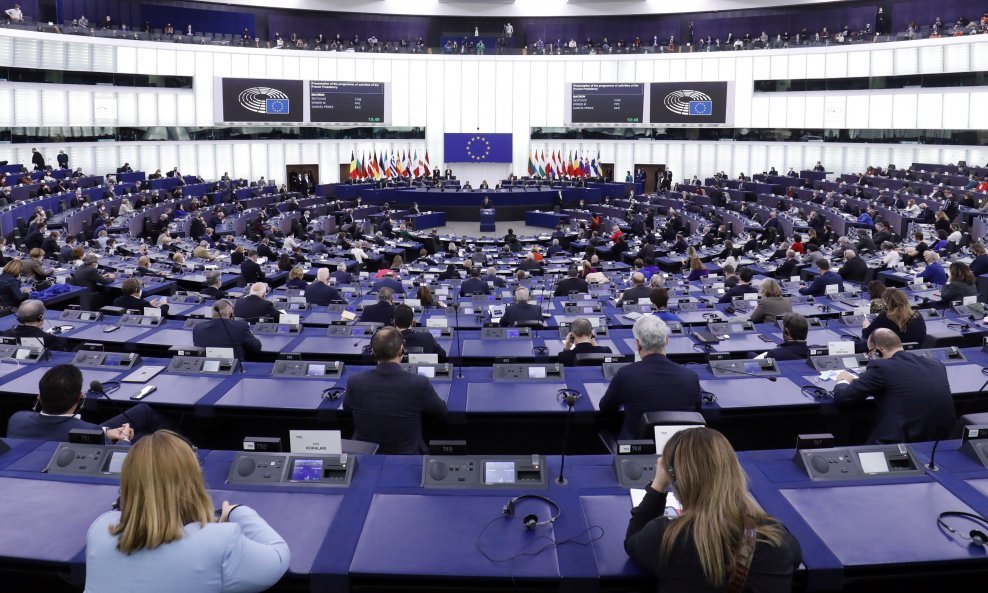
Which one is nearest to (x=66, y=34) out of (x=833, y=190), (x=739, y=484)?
(x=833, y=190)

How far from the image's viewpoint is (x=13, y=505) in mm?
3195

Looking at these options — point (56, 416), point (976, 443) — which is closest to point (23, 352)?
point (56, 416)

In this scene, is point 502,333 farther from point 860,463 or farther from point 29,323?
point 29,323

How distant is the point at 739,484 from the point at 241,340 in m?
5.18

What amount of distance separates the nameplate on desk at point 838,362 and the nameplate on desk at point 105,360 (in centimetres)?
526

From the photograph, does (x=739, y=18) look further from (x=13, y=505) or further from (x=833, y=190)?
(x=13, y=505)

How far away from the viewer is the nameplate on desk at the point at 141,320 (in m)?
7.58

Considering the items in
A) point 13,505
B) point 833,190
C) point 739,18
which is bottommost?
point 13,505

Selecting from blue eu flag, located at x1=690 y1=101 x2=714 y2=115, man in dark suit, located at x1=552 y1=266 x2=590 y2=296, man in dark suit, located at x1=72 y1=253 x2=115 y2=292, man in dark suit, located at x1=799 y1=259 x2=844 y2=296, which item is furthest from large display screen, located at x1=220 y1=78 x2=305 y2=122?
man in dark suit, located at x1=799 y1=259 x2=844 y2=296

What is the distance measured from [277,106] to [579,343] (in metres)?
28.1

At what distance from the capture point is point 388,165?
114 feet

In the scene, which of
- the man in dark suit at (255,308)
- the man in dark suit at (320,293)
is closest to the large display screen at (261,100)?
the man in dark suit at (320,293)

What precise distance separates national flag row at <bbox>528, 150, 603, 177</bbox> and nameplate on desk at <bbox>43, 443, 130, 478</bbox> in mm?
31174

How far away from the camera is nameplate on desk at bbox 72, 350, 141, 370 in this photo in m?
5.81
